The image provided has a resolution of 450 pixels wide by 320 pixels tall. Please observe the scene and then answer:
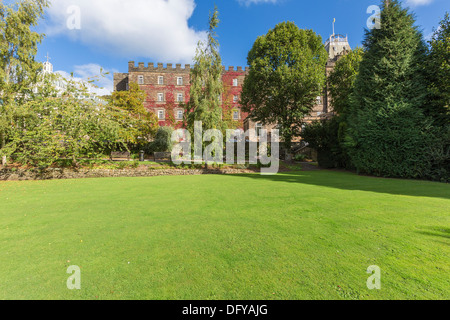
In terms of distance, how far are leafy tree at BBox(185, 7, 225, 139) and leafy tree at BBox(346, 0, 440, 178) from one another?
11.3 meters

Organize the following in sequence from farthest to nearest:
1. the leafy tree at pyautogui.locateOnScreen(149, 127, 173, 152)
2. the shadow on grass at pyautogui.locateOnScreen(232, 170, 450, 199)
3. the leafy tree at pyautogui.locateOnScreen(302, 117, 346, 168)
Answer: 1. the leafy tree at pyautogui.locateOnScreen(149, 127, 173, 152)
2. the leafy tree at pyautogui.locateOnScreen(302, 117, 346, 168)
3. the shadow on grass at pyautogui.locateOnScreen(232, 170, 450, 199)

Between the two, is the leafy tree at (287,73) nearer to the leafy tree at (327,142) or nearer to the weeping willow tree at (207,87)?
the leafy tree at (327,142)

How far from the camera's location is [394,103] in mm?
13953

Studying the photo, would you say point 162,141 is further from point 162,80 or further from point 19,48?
point 162,80

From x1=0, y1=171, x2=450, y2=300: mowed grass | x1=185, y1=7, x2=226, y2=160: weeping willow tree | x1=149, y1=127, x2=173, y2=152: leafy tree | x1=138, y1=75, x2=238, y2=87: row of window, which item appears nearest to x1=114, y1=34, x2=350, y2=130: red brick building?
x1=138, y1=75, x2=238, y2=87: row of window

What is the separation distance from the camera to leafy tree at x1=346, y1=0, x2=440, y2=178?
13.5 meters

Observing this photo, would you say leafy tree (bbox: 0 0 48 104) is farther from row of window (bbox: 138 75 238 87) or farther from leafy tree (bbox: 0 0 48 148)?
row of window (bbox: 138 75 238 87)

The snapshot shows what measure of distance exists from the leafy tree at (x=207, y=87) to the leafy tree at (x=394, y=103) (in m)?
11.3

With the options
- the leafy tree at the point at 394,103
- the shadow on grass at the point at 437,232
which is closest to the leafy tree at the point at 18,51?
the shadow on grass at the point at 437,232

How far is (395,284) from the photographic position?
2.60 m

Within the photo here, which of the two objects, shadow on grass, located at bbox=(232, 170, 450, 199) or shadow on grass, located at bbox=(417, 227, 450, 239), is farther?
shadow on grass, located at bbox=(232, 170, 450, 199)

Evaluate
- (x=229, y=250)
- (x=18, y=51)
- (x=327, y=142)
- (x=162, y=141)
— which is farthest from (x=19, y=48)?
(x=327, y=142)

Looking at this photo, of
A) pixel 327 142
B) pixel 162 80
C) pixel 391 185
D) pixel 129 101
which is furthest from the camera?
pixel 162 80
